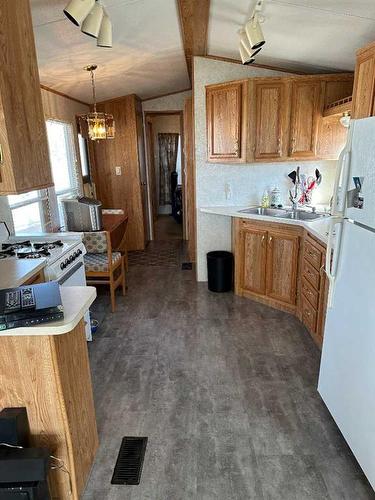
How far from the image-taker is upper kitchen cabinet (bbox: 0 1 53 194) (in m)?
1.48

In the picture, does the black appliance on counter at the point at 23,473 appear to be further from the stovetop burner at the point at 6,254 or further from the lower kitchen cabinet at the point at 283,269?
the lower kitchen cabinet at the point at 283,269

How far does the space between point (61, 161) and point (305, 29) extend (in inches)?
124

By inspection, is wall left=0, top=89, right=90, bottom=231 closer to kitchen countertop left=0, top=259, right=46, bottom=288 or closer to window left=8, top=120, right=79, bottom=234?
window left=8, top=120, right=79, bottom=234

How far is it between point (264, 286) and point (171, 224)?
4.45 meters

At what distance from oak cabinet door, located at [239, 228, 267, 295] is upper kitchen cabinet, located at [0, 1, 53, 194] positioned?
91.0 inches

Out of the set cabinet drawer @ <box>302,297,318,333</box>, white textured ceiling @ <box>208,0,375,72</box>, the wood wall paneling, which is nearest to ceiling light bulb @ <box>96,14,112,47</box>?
white textured ceiling @ <box>208,0,375,72</box>

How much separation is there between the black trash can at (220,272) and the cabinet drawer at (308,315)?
105 centimetres

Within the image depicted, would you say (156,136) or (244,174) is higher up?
(156,136)

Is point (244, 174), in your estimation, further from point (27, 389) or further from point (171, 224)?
point (171, 224)

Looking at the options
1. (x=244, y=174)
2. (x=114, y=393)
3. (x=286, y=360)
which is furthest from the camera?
(x=244, y=174)

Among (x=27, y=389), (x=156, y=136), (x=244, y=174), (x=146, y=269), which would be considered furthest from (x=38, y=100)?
(x=156, y=136)

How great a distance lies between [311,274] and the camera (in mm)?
2906

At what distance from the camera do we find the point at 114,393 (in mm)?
2404

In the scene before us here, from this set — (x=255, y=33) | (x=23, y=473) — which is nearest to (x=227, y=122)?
(x=255, y=33)
